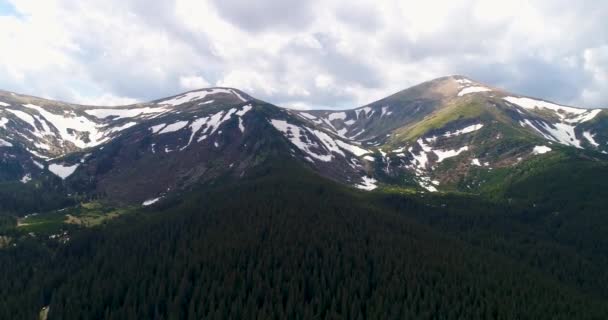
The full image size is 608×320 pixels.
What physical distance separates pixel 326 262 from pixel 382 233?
3067 cm

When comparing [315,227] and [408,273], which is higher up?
[315,227]

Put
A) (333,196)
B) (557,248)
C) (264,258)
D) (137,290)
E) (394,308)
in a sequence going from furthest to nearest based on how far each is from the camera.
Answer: (333,196) < (557,248) < (264,258) < (137,290) < (394,308)

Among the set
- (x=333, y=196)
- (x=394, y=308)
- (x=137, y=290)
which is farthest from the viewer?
(x=333, y=196)

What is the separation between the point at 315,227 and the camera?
15712 centimetres

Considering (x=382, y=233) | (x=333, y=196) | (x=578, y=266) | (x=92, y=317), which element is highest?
(x=333, y=196)

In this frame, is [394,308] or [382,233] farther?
[382,233]

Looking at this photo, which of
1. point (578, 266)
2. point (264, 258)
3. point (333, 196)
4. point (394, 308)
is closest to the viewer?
point (394, 308)

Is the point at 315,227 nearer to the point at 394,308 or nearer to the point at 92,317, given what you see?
the point at 394,308

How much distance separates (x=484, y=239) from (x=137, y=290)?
135 metres

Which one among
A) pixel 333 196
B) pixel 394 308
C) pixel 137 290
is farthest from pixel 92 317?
pixel 333 196

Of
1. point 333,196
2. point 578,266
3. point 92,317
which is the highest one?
point 333,196

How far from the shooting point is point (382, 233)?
157 meters

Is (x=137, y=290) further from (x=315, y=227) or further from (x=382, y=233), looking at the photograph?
(x=382, y=233)

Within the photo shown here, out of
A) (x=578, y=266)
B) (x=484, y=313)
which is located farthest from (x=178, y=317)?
(x=578, y=266)
